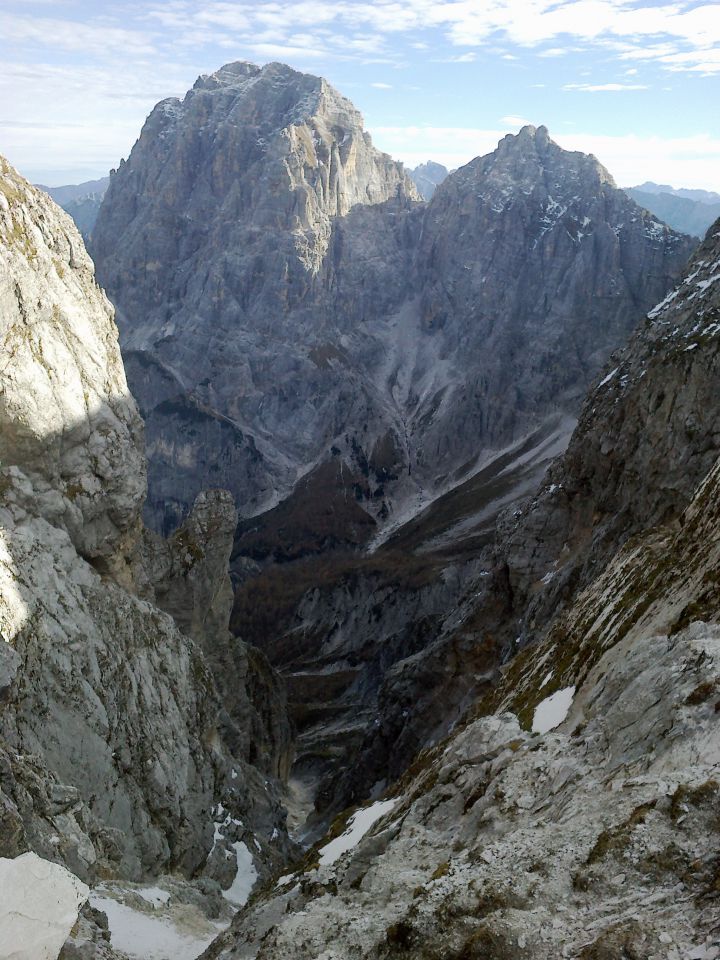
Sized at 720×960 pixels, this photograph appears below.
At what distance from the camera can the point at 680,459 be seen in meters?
51.7

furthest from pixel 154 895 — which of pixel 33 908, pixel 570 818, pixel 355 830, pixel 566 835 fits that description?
pixel 566 835

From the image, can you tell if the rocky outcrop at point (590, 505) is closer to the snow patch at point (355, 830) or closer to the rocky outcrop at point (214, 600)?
the rocky outcrop at point (214, 600)

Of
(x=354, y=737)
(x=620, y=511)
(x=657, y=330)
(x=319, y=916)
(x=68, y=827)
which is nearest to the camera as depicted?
(x=319, y=916)

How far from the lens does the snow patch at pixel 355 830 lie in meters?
26.1

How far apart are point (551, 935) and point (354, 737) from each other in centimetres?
9219

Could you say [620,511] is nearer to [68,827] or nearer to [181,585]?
[181,585]

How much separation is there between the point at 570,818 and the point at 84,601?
2992 cm

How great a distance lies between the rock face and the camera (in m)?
34.5

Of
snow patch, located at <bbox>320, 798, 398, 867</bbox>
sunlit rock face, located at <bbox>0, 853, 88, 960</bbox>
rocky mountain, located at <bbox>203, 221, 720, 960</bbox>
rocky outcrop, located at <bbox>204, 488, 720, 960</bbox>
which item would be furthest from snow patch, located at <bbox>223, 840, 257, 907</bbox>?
sunlit rock face, located at <bbox>0, 853, 88, 960</bbox>

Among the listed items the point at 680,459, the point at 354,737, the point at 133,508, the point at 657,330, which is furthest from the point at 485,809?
the point at 354,737

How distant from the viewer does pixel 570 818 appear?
1501 cm

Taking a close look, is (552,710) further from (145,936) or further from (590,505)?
(590,505)

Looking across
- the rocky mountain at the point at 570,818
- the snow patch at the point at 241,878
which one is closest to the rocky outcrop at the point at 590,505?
the snow patch at the point at 241,878

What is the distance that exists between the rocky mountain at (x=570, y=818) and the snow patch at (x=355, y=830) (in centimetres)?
15
